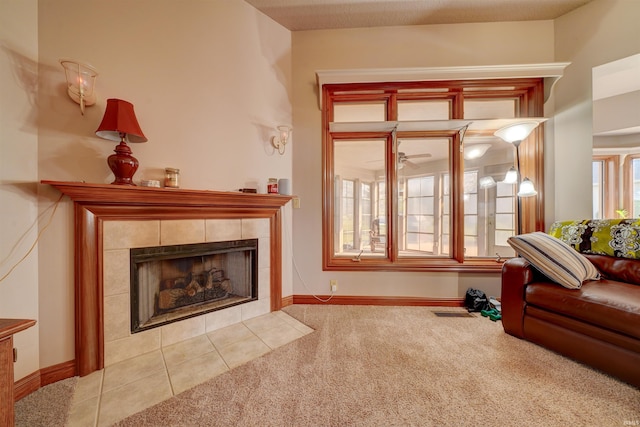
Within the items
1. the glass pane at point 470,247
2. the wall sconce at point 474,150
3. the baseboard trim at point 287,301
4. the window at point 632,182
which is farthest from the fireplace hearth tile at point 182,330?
the window at point 632,182

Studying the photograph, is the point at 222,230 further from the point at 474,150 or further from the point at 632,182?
the point at 632,182

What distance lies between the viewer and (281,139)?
2.39m

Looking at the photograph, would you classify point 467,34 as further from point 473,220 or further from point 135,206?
point 135,206

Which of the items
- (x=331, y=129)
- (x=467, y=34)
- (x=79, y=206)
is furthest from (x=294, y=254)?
(x=467, y=34)

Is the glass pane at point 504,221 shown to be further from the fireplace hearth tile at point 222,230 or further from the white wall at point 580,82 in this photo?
the fireplace hearth tile at point 222,230

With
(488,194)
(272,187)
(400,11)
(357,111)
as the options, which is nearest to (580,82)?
(488,194)

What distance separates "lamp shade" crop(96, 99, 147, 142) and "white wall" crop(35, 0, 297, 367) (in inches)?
6.6

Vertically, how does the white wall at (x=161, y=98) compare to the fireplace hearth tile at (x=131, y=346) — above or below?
above

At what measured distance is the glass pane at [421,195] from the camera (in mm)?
2613

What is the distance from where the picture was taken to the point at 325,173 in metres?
2.50

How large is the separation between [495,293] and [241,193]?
2815 millimetres

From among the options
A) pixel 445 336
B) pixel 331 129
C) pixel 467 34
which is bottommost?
pixel 445 336

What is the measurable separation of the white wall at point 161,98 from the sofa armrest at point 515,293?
1996mm

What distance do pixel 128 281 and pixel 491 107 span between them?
12.7 ft
